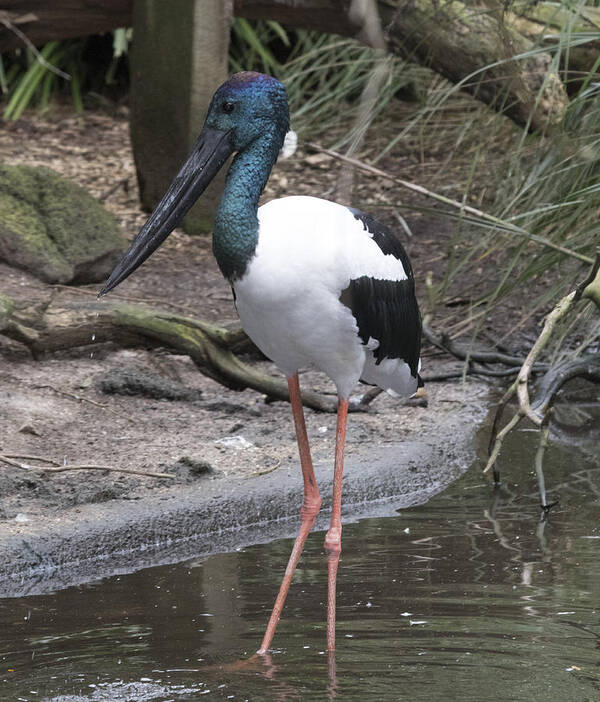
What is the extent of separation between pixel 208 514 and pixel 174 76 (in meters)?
3.58

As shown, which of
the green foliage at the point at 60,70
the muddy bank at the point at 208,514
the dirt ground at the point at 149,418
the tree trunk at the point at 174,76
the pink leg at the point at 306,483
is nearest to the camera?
the pink leg at the point at 306,483

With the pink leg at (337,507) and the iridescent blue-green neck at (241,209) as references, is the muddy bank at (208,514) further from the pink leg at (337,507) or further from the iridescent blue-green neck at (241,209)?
the iridescent blue-green neck at (241,209)

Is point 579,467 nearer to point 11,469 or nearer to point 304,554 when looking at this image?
point 304,554

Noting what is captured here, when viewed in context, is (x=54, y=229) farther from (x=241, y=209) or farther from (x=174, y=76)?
(x=241, y=209)

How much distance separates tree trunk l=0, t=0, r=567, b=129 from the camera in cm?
538

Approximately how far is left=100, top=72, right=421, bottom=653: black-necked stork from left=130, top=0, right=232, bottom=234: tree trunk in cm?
355

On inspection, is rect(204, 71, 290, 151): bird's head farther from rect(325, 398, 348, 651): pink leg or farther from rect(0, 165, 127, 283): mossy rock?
rect(0, 165, 127, 283): mossy rock

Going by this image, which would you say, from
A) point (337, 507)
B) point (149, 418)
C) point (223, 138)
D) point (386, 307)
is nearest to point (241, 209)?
point (223, 138)

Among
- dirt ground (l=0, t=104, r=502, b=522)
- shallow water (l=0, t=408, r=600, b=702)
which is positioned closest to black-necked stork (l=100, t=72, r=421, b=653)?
shallow water (l=0, t=408, r=600, b=702)

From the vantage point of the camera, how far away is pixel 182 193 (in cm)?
309

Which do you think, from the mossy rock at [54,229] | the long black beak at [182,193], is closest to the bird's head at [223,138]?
the long black beak at [182,193]

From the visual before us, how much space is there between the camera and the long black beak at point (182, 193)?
3010 millimetres

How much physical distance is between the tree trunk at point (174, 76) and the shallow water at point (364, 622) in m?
3.36

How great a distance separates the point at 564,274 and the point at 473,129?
65.9 inches
